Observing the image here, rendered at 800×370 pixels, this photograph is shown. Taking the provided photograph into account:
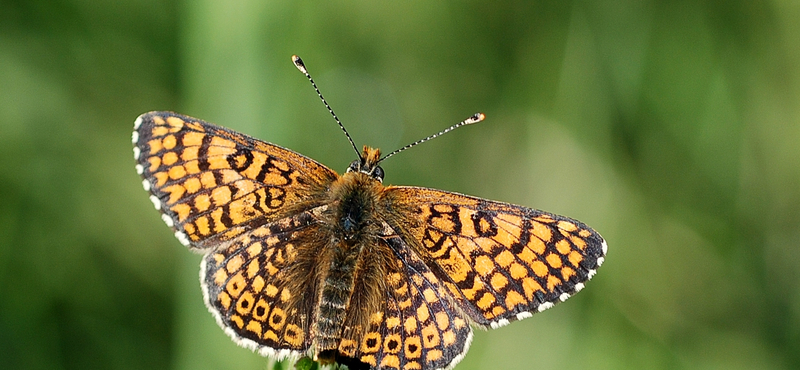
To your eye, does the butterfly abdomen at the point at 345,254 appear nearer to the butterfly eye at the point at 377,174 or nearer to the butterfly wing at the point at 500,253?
the butterfly eye at the point at 377,174

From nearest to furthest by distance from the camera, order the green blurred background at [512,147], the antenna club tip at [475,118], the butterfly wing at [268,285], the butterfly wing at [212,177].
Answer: the butterfly wing at [268,285] < the butterfly wing at [212,177] < the antenna club tip at [475,118] < the green blurred background at [512,147]

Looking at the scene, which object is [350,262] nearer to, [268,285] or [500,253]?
[268,285]

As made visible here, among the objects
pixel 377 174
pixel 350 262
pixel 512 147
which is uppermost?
pixel 512 147

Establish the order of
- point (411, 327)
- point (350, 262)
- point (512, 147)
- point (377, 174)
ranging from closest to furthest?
point (411, 327) < point (350, 262) < point (377, 174) < point (512, 147)

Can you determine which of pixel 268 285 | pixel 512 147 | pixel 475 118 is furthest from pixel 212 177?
pixel 512 147

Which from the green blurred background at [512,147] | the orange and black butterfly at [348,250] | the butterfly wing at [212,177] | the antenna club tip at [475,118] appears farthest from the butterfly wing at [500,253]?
the green blurred background at [512,147]

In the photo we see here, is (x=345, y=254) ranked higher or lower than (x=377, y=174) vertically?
lower

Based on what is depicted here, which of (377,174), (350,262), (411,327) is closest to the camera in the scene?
(411,327)

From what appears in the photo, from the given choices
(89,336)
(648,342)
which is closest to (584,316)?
(648,342)

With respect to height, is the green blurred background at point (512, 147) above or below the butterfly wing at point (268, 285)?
above
